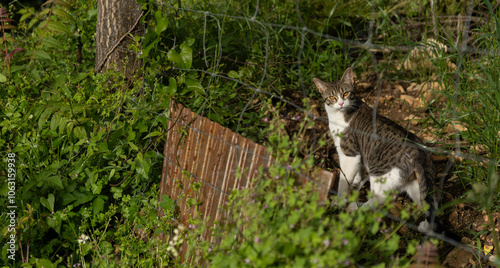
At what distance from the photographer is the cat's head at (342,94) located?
3.12 m

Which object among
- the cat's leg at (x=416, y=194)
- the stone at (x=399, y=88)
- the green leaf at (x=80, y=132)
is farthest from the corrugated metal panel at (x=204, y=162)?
the stone at (x=399, y=88)

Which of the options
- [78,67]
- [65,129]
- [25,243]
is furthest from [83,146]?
[78,67]

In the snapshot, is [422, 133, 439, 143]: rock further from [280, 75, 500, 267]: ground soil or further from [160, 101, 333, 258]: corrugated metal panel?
[160, 101, 333, 258]: corrugated metal panel

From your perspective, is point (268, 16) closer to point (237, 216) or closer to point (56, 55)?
point (56, 55)

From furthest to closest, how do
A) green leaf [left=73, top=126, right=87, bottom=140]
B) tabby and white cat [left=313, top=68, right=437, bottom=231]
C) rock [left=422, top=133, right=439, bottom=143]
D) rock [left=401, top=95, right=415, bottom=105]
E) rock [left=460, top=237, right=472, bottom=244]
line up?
1. rock [left=401, top=95, right=415, bottom=105]
2. rock [left=422, top=133, right=439, bottom=143]
3. green leaf [left=73, top=126, right=87, bottom=140]
4. tabby and white cat [left=313, top=68, right=437, bottom=231]
5. rock [left=460, top=237, right=472, bottom=244]

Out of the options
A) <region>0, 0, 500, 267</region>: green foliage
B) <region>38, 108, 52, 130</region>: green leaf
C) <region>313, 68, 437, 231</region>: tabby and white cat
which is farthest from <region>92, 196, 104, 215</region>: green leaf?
<region>313, 68, 437, 231</region>: tabby and white cat

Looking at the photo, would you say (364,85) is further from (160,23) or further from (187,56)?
(160,23)

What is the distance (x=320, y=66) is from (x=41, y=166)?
2466 millimetres

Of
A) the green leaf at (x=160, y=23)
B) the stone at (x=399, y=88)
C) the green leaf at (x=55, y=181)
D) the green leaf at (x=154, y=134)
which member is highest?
the green leaf at (x=160, y=23)

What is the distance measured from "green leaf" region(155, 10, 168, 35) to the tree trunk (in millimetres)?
233

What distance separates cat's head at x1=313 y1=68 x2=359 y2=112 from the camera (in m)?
3.12

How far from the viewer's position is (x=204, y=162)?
258 centimetres

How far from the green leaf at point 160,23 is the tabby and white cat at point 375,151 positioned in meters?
1.11

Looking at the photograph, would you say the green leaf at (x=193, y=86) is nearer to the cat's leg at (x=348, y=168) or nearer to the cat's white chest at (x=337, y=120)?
the cat's white chest at (x=337, y=120)
